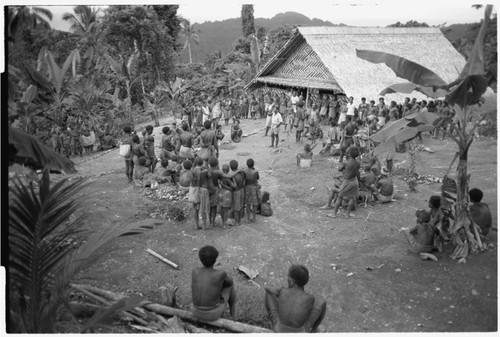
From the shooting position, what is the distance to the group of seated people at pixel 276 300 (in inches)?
174

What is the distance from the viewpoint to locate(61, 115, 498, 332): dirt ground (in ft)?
18.1

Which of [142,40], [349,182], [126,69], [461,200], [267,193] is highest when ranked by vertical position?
[142,40]

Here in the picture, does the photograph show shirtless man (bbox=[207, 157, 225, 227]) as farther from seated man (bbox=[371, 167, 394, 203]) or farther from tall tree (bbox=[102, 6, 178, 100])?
tall tree (bbox=[102, 6, 178, 100])

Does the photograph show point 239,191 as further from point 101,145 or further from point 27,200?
point 101,145

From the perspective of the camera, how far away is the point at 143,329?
15.8 ft

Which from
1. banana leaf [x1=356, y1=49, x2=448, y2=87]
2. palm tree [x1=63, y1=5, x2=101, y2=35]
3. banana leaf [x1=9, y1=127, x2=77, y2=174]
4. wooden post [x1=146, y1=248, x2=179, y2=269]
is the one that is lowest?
wooden post [x1=146, y1=248, x2=179, y2=269]

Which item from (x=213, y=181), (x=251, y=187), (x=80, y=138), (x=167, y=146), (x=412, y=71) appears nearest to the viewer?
(x=412, y=71)

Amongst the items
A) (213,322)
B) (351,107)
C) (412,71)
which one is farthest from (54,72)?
(351,107)

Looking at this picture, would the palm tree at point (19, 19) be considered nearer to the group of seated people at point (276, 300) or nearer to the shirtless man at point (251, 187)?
the group of seated people at point (276, 300)

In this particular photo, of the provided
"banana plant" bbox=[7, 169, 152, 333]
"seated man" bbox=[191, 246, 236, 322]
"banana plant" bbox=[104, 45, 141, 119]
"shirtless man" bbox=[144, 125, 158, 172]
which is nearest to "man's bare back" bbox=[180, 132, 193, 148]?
"shirtless man" bbox=[144, 125, 158, 172]

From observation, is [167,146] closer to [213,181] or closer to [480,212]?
[213,181]

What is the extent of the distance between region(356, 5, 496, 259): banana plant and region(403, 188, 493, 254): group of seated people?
0.21 m

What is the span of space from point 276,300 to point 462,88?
11.5 ft

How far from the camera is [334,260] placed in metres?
6.96
